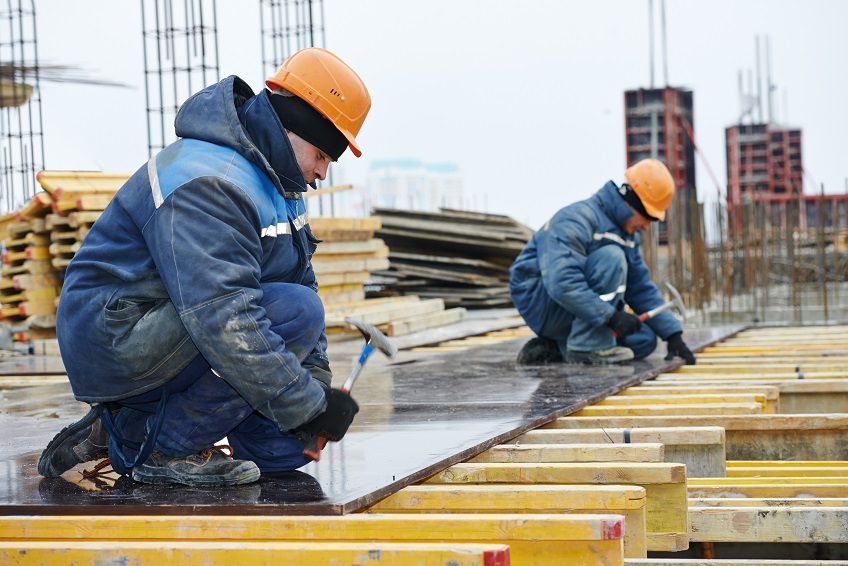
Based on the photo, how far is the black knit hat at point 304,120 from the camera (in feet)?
11.5

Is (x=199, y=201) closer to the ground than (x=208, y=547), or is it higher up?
higher up

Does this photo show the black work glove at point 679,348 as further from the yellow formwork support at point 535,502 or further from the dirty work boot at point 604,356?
the yellow formwork support at point 535,502

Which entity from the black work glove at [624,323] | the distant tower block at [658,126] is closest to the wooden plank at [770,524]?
the black work glove at [624,323]

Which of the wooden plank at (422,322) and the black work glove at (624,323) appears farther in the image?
the wooden plank at (422,322)

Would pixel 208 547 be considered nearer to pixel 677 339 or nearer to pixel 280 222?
pixel 280 222

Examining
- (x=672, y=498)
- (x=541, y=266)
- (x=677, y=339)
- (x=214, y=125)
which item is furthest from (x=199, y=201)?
(x=677, y=339)

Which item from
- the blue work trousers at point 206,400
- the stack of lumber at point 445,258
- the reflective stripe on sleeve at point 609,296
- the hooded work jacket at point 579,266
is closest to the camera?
the blue work trousers at point 206,400

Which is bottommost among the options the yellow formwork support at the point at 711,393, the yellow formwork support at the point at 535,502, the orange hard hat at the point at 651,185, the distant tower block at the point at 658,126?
the yellow formwork support at the point at 711,393

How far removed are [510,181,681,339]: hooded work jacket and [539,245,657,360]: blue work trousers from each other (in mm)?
57

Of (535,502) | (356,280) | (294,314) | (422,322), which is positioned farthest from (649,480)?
(356,280)

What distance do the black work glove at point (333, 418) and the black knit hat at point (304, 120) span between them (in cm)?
80

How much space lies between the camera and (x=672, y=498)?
140 inches

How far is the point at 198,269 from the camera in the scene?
3.07 metres

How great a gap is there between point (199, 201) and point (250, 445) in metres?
0.87
